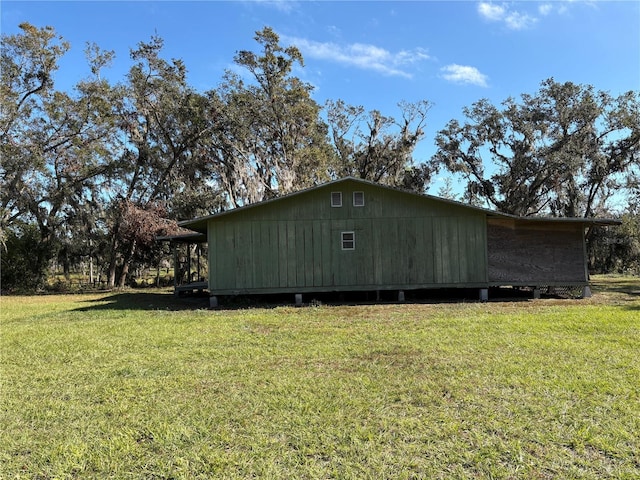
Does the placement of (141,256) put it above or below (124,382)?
above

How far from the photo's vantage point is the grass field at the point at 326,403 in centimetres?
305

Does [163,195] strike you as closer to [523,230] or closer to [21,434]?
[523,230]

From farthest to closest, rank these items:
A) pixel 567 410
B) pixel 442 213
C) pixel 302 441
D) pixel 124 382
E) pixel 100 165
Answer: pixel 100 165 < pixel 442 213 < pixel 124 382 < pixel 567 410 < pixel 302 441

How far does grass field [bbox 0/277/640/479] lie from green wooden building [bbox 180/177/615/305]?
4.32m

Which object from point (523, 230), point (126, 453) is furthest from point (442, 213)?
point (126, 453)

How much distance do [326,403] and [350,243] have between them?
842cm

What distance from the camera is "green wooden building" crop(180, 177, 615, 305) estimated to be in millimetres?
12281

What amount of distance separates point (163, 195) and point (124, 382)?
20175 mm

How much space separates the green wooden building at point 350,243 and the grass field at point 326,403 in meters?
4.32

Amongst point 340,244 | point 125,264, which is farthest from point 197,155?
point 340,244

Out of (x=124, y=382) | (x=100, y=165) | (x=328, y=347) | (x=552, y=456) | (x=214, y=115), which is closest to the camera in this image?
(x=552, y=456)

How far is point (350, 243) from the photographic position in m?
12.4

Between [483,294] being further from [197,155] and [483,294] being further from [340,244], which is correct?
[197,155]

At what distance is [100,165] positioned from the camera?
21.8 m
